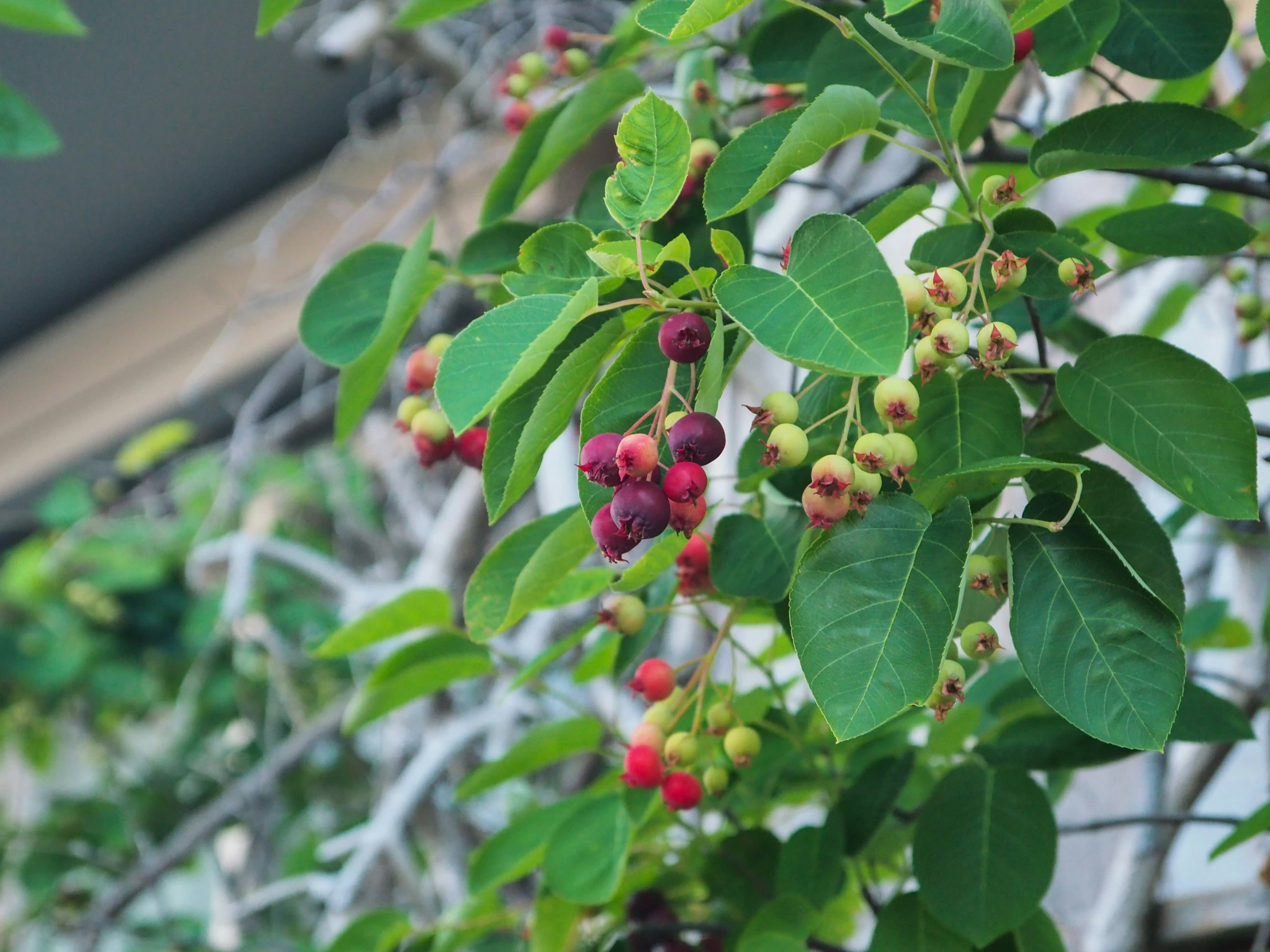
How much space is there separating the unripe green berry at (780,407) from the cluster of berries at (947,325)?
64 mm

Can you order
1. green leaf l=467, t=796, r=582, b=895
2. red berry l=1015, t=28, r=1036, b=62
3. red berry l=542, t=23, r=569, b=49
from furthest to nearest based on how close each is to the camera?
red berry l=542, t=23, r=569, b=49 → green leaf l=467, t=796, r=582, b=895 → red berry l=1015, t=28, r=1036, b=62

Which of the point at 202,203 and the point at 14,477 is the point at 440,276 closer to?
the point at 202,203

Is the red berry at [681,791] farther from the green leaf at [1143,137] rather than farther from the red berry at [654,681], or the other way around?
the green leaf at [1143,137]

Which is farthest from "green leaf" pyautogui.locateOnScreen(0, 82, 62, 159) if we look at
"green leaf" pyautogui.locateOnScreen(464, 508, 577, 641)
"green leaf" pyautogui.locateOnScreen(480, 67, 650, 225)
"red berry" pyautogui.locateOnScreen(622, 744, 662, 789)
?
"red berry" pyautogui.locateOnScreen(622, 744, 662, 789)

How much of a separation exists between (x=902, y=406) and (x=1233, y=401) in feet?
0.51

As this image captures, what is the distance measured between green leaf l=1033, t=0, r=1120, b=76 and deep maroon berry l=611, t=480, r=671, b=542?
35 centimetres

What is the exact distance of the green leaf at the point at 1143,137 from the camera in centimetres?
54

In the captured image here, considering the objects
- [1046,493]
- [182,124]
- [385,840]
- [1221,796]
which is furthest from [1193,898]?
[182,124]

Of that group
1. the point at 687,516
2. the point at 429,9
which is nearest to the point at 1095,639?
the point at 687,516

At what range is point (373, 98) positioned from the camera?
2574 mm

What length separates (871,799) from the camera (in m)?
0.71

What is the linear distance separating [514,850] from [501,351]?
0.51 m

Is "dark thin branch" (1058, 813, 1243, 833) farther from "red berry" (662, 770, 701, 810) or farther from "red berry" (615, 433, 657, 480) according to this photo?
"red berry" (615, 433, 657, 480)

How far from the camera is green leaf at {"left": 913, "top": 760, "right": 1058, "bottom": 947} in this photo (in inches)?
24.0
